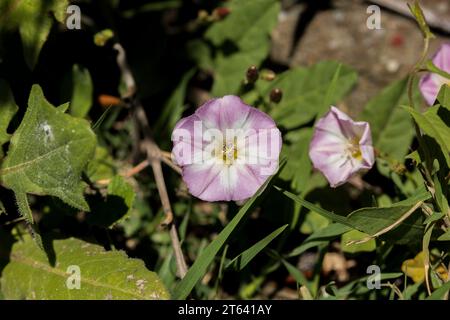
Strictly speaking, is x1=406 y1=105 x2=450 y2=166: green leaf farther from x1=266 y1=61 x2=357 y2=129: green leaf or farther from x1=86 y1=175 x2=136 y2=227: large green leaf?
x1=86 y1=175 x2=136 y2=227: large green leaf

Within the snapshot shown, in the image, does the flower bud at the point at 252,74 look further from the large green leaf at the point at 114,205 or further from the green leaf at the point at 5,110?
the green leaf at the point at 5,110

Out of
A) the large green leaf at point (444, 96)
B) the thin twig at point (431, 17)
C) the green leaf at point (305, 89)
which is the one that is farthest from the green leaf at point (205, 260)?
the thin twig at point (431, 17)

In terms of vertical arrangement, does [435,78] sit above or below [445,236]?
above

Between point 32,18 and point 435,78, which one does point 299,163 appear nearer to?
point 435,78

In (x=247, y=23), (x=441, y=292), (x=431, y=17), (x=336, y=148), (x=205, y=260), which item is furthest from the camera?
(x=431, y=17)

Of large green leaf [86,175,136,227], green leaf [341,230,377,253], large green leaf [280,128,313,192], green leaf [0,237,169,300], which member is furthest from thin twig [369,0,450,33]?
green leaf [0,237,169,300]

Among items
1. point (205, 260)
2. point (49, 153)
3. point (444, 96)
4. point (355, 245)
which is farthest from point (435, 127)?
point (49, 153)

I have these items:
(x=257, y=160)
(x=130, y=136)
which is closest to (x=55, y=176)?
(x=257, y=160)
